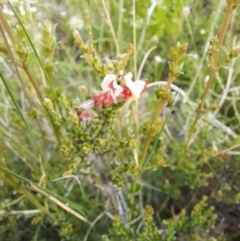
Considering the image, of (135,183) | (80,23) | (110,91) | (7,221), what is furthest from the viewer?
(80,23)

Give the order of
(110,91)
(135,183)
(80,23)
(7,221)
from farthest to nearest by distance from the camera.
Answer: (80,23) < (7,221) < (135,183) < (110,91)

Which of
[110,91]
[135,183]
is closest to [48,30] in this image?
[110,91]

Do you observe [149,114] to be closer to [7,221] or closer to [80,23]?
[80,23]

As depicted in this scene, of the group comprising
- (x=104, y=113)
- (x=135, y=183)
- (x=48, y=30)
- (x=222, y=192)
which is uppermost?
(x=48, y=30)

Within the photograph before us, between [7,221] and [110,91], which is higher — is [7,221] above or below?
below

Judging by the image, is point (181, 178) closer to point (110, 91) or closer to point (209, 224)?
point (209, 224)

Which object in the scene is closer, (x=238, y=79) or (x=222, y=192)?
(x=222, y=192)
